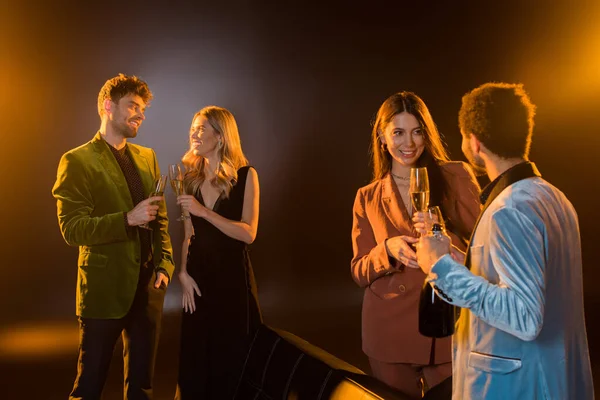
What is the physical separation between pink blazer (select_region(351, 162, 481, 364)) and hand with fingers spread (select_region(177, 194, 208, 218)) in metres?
1.16

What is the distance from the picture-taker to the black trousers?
3320mm

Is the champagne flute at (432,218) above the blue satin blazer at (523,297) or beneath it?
above

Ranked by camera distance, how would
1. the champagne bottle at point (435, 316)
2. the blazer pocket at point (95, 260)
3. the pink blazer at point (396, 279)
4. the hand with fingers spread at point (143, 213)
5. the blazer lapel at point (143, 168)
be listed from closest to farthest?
the champagne bottle at point (435, 316), the pink blazer at point (396, 279), the hand with fingers spread at point (143, 213), the blazer pocket at point (95, 260), the blazer lapel at point (143, 168)

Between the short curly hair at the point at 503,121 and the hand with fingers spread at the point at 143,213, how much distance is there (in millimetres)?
2073

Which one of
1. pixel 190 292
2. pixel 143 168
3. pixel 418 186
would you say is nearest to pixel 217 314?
pixel 190 292

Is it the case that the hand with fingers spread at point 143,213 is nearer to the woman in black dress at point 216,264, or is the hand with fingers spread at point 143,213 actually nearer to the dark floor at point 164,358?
the woman in black dress at point 216,264

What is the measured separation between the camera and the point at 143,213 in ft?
10.8

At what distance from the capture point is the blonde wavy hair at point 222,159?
11.5 ft

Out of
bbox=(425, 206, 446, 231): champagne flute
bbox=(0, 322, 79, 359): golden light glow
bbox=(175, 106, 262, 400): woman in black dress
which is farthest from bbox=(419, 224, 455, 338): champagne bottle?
bbox=(0, 322, 79, 359): golden light glow

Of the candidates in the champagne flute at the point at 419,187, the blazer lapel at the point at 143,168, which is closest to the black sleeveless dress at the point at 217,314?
the blazer lapel at the point at 143,168

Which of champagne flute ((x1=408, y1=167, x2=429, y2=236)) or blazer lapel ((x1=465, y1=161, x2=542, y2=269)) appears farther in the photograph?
champagne flute ((x1=408, y1=167, x2=429, y2=236))

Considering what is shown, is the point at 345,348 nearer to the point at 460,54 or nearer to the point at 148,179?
the point at 148,179

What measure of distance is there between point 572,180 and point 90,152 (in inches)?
199

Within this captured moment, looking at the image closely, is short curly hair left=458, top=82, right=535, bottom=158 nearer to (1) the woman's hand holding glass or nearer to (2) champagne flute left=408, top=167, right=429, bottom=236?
(1) the woman's hand holding glass
